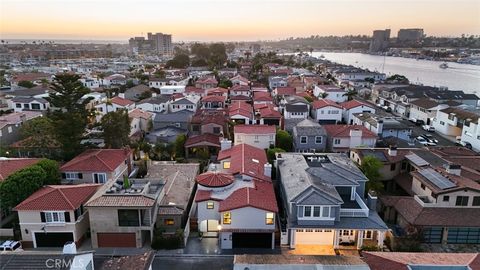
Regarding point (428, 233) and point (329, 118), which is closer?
point (428, 233)

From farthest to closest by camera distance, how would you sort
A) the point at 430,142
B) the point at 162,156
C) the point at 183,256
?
the point at 430,142
the point at 162,156
the point at 183,256

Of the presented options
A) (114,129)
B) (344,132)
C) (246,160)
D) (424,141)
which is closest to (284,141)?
(344,132)

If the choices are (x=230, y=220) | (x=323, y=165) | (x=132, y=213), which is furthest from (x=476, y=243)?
(x=132, y=213)

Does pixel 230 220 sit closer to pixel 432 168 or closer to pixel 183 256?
pixel 183 256

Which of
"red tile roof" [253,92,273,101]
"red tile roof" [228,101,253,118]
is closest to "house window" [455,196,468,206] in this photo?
"red tile roof" [228,101,253,118]

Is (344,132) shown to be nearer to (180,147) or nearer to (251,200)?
(180,147)

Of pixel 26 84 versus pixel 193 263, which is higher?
pixel 26 84
